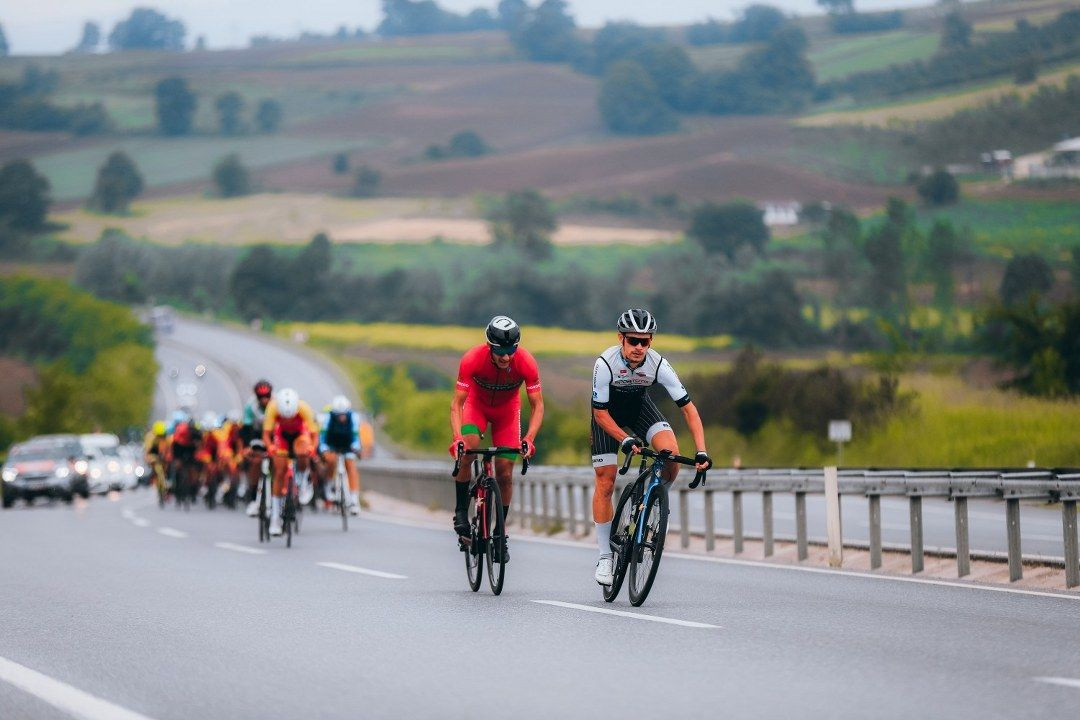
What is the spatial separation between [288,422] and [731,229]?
140725 mm

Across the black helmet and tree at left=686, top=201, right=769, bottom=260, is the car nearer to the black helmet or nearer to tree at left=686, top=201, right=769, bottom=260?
the black helmet


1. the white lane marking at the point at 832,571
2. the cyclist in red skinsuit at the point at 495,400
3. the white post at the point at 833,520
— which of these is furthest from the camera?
the white post at the point at 833,520

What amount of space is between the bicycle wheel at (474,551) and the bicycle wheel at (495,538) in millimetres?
84

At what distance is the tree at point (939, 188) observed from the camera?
145500 mm

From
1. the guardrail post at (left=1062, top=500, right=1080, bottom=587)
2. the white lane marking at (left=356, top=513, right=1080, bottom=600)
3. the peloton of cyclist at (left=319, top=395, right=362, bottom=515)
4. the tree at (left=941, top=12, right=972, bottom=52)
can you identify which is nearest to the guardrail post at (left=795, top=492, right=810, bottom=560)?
the white lane marking at (left=356, top=513, right=1080, bottom=600)

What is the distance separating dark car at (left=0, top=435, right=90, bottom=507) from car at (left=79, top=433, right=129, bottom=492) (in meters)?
6.72

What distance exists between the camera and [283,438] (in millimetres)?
21984

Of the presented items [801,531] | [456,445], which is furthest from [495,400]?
[801,531]

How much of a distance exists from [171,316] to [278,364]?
111ft

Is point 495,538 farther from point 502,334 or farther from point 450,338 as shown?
point 450,338

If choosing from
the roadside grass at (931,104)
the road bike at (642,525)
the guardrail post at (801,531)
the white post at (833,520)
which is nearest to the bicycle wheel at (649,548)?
the road bike at (642,525)

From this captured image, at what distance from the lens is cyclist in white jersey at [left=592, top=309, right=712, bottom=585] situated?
1269 centimetres

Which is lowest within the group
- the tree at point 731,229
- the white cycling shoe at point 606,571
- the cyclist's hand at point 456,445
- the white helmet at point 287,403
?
the white cycling shoe at point 606,571

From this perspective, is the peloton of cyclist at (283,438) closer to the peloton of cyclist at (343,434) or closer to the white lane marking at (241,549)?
the white lane marking at (241,549)
